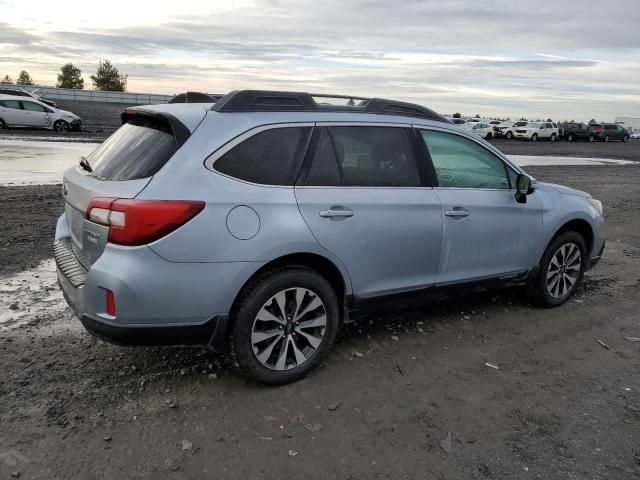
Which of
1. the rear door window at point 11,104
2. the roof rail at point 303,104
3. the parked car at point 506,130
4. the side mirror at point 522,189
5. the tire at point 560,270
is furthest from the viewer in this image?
the parked car at point 506,130

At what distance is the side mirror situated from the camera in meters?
4.88

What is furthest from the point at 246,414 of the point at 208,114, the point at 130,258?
the point at 208,114

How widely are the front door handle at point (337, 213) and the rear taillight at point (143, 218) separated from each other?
0.86 m

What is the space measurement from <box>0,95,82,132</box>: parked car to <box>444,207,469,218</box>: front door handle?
79.3ft

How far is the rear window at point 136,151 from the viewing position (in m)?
3.38

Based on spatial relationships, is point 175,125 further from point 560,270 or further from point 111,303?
point 560,270

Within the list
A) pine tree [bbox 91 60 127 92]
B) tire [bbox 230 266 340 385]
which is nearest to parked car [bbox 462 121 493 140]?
tire [bbox 230 266 340 385]

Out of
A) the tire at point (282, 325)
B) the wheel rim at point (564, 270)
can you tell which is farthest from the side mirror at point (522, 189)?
the tire at point (282, 325)

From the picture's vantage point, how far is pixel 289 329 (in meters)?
3.69

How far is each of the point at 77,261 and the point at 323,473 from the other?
197 centimetres

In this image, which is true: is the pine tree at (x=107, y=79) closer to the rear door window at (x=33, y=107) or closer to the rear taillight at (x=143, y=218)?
the rear door window at (x=33, y=107)

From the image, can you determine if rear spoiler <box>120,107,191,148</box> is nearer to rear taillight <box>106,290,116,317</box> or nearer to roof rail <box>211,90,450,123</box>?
roof rail <box>211,90,450,123</box>

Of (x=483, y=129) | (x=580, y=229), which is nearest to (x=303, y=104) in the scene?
(x=580, y=229)

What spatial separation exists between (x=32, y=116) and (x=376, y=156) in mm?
24232
